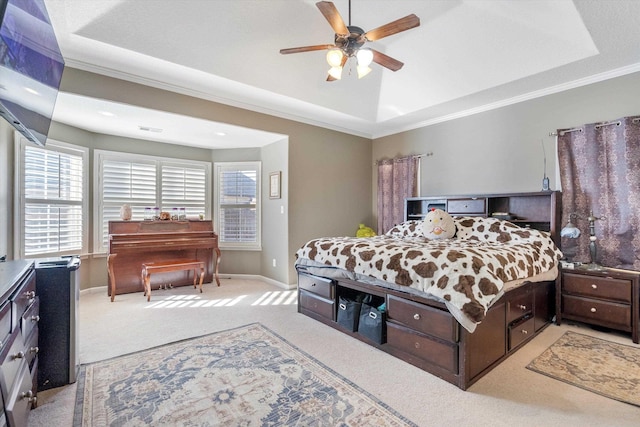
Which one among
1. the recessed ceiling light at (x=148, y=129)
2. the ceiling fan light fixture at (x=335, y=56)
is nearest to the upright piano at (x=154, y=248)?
the recessed ceiling light at (x=148, y=129)

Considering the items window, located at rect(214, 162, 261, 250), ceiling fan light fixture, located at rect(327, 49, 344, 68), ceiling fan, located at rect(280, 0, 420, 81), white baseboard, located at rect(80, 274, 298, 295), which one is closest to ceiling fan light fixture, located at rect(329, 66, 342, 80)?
ceiling fan, located at rect(280, 0, 420, 81)

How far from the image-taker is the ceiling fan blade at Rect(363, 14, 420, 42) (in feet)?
6.86

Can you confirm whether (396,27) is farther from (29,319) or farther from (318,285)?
(29,319)

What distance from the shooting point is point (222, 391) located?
6.62ft

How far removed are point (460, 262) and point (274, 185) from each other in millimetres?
3436

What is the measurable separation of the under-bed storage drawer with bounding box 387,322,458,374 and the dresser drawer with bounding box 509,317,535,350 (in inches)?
29.2

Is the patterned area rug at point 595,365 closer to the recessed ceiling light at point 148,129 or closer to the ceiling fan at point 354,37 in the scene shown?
the ceiling fan at point 354,37

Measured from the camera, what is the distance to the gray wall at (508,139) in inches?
128

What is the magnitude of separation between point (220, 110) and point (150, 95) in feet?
2.68

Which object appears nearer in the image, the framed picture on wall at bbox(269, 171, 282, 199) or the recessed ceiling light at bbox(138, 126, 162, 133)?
the recessed ceiling light at bbox(138, 126, 162, 133)

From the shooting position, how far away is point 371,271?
8.72ft

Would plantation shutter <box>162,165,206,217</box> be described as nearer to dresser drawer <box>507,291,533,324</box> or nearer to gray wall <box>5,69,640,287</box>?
gray wall <box>5,69,640,287</box>

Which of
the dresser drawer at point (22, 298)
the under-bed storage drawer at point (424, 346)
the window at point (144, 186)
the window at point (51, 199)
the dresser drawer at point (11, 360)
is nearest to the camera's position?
the dresser drawer at point (11, 360)

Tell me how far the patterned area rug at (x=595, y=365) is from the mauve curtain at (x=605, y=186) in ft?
3.22
